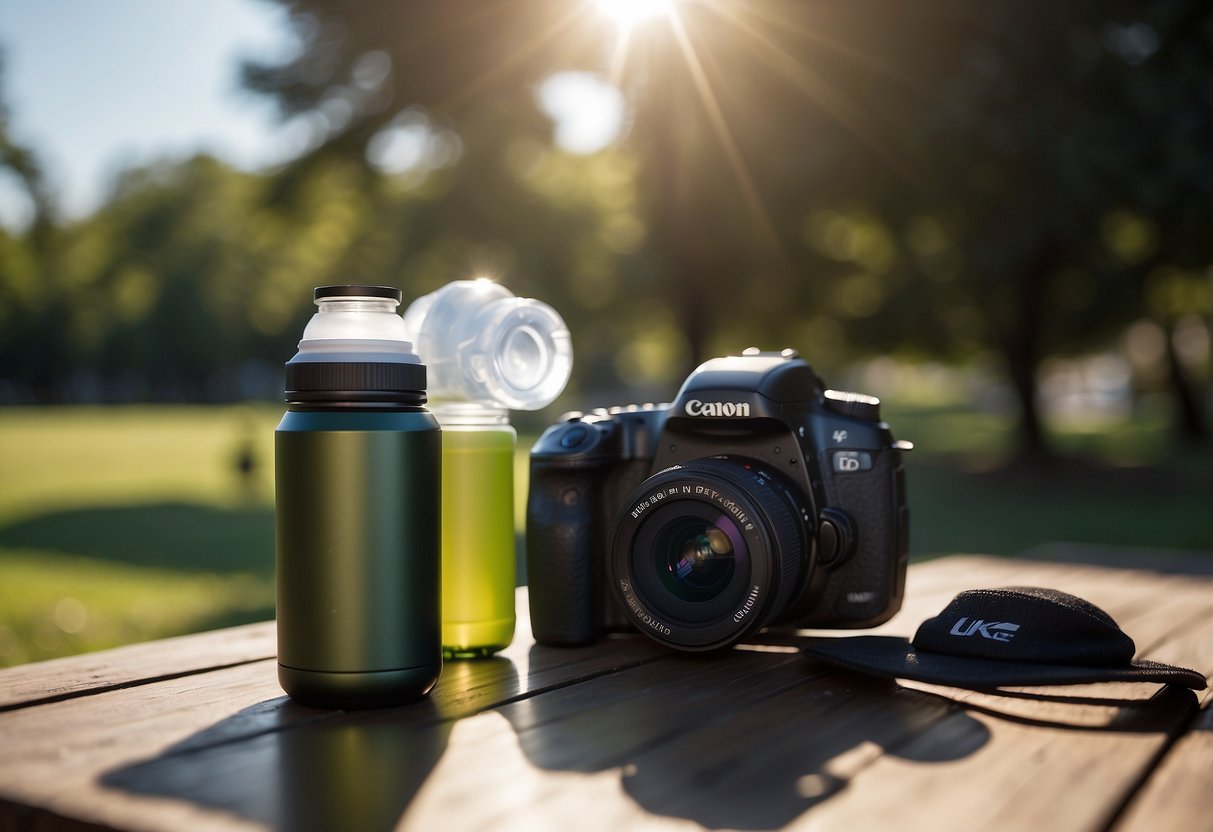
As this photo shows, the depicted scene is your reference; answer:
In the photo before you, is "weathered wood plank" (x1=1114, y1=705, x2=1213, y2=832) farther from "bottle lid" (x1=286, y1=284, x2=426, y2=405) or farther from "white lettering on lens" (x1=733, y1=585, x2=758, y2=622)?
"bottle lid" (x1=286, y1=284, x2=426, y2=405)

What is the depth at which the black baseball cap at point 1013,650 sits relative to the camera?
1.42 m

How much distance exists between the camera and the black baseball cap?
1417mm

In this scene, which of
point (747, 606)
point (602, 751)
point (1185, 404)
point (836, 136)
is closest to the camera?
point (602, 751)

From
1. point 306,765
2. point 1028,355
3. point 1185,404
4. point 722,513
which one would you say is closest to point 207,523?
point 1028,355

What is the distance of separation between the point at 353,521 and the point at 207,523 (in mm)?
9952

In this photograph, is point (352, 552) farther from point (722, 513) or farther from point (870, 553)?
point (870, 553)

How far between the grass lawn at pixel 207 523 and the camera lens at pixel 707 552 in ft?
7.12

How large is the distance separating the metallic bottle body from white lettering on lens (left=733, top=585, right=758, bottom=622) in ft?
1.59

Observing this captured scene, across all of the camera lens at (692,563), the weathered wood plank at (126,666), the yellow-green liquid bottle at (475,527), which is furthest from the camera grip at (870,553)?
the weathered wood plank at (126,666)

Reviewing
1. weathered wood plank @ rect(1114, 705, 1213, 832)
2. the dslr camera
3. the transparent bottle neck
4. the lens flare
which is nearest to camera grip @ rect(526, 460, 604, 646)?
the dslr camera

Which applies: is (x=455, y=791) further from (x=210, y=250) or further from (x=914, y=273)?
(x=210, y=250)

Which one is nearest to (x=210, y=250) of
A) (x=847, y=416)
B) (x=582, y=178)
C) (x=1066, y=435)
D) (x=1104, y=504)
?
(x=582, y=178)

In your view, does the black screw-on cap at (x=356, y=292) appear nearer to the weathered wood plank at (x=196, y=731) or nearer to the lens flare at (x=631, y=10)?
the weathered wood plank at (x=196, y=731)

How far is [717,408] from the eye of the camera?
1.83 m
